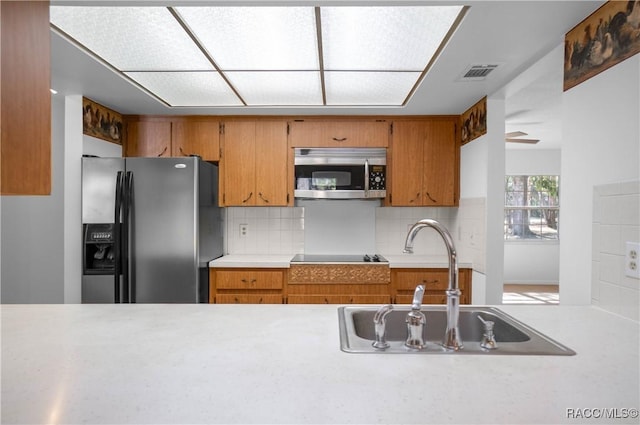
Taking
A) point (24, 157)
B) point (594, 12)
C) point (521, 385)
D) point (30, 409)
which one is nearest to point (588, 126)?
point (594, 12)

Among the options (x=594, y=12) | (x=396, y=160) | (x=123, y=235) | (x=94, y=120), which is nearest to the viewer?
(x=594, y=12)

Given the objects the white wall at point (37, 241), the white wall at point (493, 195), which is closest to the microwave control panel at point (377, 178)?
the white wall at point (493, 195)

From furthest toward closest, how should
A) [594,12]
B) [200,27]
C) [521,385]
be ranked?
[200,27] → [594,12] → [521,385]

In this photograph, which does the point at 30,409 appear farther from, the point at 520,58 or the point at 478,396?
the point at 520,58

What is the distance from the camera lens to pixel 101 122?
10.7 ft

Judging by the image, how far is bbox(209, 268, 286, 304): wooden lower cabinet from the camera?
10.9 feet

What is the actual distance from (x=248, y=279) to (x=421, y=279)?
4.75 ft

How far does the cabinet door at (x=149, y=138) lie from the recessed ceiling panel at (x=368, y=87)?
4.94ft

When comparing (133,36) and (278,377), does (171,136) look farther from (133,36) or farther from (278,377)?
(278,377)

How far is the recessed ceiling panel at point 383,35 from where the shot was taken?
175 cm

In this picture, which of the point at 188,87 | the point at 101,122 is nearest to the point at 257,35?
the point at 188,87

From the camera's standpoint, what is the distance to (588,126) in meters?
1.76

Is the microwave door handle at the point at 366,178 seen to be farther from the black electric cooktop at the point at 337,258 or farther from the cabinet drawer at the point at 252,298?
the cabinet drawer at the point at 252,298

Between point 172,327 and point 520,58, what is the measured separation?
2237mm
